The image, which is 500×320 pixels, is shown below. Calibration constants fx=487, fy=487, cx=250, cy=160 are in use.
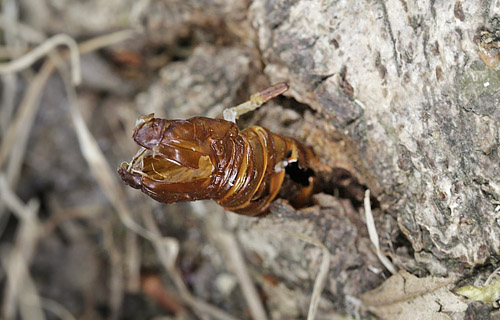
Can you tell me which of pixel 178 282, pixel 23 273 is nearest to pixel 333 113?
pixel 178 282

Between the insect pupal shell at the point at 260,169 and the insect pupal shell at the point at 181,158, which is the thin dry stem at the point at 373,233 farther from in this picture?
the insect pupal shell at the point at 181,158

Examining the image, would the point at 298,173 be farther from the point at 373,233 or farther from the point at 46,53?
the point at 46,53

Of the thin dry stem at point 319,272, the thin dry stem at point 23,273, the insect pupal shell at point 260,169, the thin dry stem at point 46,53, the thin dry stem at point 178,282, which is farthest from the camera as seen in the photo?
the thin dry stem at point 23,273

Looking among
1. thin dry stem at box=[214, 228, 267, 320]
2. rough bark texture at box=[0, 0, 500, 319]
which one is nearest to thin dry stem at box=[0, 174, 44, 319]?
rough bark texture at box=[0, 0, 500, 319]

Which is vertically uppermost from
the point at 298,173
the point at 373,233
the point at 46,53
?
the point at 46,53

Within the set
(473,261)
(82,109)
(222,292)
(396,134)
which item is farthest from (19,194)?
(473,261)

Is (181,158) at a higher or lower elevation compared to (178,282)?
higher

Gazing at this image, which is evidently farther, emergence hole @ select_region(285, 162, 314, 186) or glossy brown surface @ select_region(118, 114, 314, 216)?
emergence hole @ select_region(285, 162, 314, 186)

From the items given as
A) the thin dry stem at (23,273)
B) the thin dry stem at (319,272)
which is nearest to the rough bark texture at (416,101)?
the thin dry stem at (319,272)

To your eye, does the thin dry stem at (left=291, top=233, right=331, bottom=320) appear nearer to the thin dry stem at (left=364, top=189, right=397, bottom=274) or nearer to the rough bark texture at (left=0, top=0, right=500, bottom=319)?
the rough bark texture at (left=0, top=0, right=500, bottom=319)
